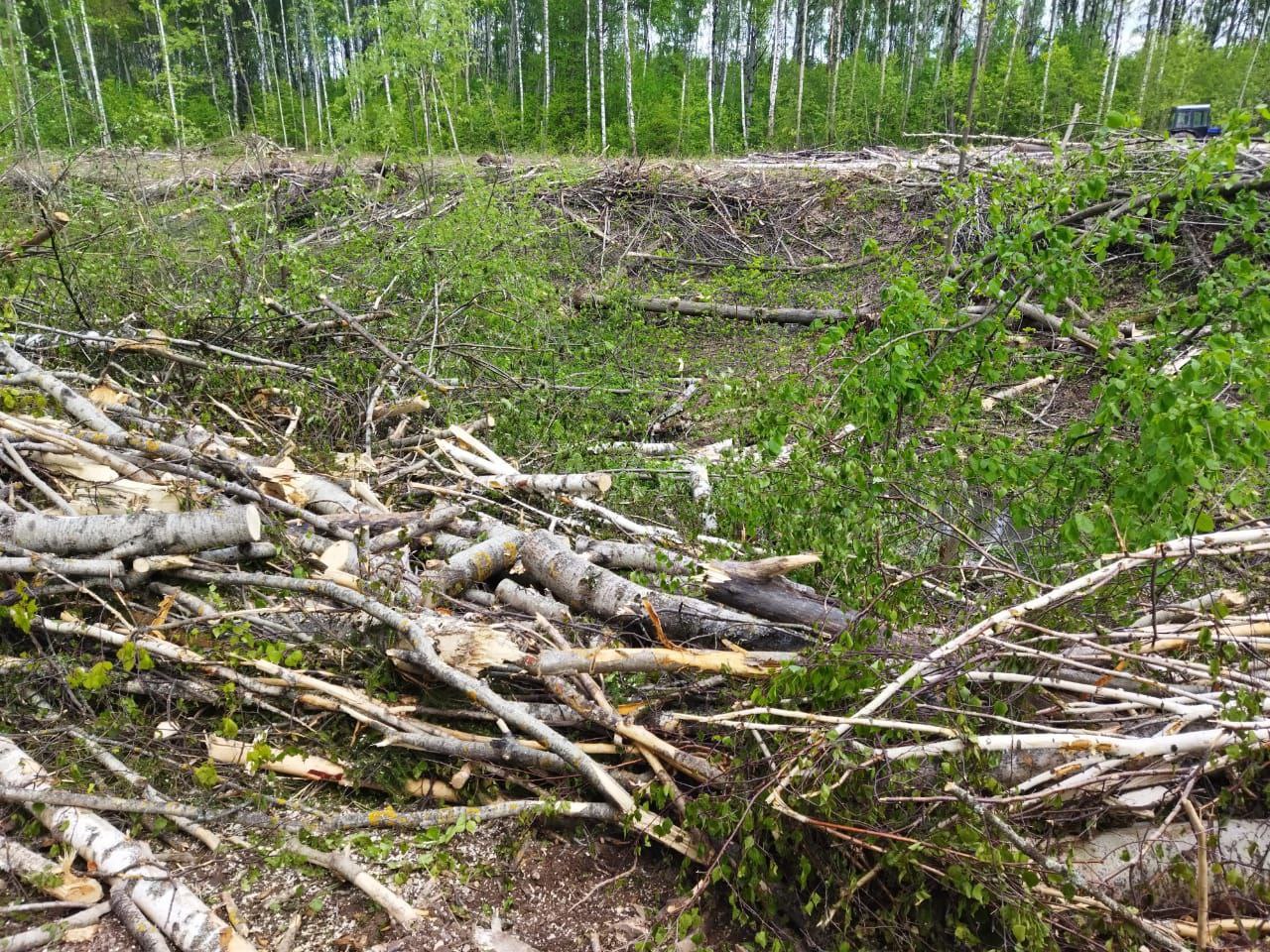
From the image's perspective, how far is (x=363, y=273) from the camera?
26.1 ft

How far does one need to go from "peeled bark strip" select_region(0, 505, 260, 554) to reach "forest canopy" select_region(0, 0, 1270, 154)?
1007 centimetres

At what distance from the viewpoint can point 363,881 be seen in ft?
7.91

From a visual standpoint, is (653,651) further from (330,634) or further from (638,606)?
(330,634)

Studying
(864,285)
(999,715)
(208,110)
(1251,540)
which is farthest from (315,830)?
(208,110)

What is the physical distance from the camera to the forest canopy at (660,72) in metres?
18.9

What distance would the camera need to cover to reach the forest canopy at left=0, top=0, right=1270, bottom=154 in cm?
1889

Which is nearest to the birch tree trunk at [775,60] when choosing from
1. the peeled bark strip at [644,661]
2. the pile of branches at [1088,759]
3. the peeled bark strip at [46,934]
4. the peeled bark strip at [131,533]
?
the peeled bark strip at [131,533]

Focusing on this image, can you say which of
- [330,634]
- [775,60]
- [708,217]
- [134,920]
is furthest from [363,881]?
[775,60]

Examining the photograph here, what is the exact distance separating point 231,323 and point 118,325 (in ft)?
3.10

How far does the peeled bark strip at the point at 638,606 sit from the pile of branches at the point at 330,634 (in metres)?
0.01

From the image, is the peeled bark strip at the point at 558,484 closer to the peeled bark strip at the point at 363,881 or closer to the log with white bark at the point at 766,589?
the log with white bark at the point at 766,589

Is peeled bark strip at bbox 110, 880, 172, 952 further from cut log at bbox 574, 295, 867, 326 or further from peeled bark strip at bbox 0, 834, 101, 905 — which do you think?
cut log at bbox 574, 295, 867, 326

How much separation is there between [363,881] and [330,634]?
125cm

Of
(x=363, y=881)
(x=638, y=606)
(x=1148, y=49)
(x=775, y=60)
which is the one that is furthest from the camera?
(x=1148, y=49)
